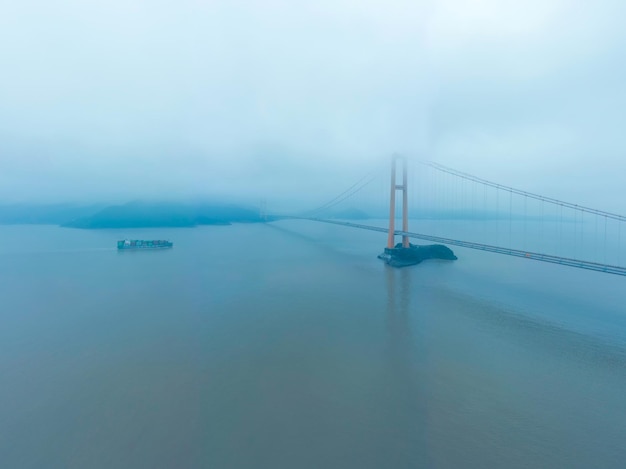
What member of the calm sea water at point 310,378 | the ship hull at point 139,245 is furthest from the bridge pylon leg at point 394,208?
the ship hull at point 139,245

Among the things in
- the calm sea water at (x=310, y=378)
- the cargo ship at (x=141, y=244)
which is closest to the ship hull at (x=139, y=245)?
the cargo ship at (x=141, y=244)

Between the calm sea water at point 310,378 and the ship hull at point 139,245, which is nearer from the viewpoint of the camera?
the calm sea water at point 310,378

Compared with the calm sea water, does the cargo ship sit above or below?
above

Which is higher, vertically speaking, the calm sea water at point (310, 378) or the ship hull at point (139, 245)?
the ship hull at point (139, 245)

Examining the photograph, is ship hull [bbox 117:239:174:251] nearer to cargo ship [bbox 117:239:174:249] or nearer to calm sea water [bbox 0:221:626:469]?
cargo ship [bbox 117:239:174:249]

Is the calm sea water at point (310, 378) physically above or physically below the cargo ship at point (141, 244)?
below

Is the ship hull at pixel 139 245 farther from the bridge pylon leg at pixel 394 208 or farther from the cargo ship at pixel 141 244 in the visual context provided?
the bridge pylon leg at pixel 394 208

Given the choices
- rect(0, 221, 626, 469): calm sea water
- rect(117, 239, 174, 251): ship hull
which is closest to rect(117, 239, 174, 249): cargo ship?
rect(117, 239, 174, 251): ship hull

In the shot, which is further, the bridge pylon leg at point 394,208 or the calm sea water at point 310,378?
the bridge pylon leg at point 394,208
